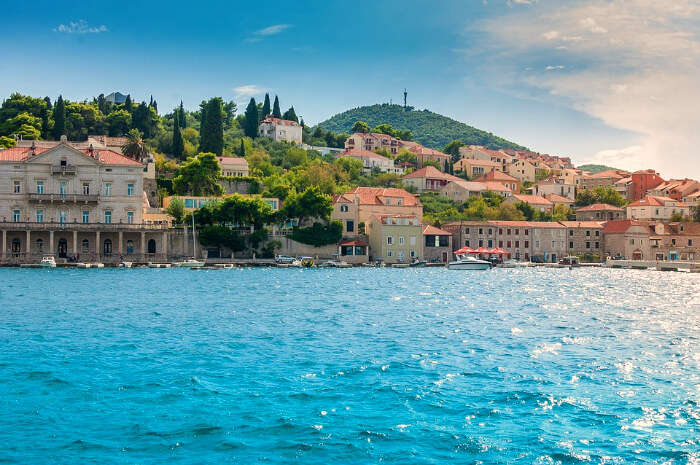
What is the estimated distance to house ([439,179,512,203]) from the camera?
105312 millimetres

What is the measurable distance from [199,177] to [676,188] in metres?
80.6

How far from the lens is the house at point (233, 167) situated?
302ft

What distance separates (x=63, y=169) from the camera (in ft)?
221

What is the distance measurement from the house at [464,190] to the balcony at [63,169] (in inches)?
2274

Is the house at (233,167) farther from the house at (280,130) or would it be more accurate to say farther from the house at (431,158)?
the house at (431,158)

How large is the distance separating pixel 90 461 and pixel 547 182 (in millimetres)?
118865

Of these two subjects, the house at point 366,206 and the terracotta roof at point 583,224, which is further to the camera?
the terracotta roof at point 583,224

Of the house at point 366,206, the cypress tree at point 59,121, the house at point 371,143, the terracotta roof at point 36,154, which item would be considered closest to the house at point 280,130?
the house at point 371,143

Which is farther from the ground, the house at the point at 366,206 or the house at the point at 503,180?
the house at the point at 503,180

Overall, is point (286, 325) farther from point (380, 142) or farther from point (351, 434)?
point (380, 142)

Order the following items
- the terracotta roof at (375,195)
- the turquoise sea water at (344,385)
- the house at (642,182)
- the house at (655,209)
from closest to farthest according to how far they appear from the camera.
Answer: the turquoise sea water at (344,385) → the terracotta roof at (375,195) → the house at (655,209) → the house at (642,182)

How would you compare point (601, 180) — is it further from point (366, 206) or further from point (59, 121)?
point (59, 121)

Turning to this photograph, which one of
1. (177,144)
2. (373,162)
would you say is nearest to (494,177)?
(373,162)

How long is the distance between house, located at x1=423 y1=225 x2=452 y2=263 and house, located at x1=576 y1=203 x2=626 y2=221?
1231 inches
